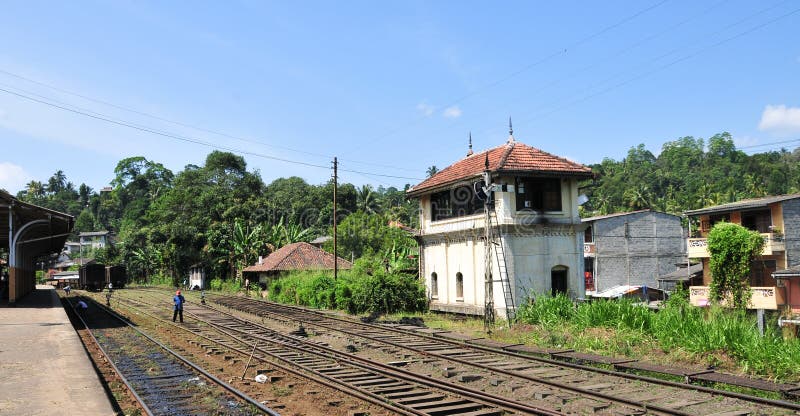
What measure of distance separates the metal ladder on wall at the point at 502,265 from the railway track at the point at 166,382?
11.5m

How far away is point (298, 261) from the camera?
4178cm

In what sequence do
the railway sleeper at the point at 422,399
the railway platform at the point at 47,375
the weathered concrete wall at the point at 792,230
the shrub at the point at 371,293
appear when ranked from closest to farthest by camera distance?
the railway platform at the point at 47,375 → the railway sleeper at the point at 422,399 → the shrub at the point at 371,293 → the weathered concrete wall at the point at 792,230

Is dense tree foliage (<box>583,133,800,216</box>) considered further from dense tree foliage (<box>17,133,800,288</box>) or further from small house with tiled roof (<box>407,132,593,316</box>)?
A: small house with tiled roof (<box>407,132,593,316</box>)

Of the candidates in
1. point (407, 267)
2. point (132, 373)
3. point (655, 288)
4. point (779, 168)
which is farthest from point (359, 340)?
point (779, 168)

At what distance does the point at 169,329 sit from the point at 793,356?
1988 cm

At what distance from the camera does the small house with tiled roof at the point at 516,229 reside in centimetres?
2184

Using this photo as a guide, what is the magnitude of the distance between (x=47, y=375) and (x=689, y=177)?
4263 inches

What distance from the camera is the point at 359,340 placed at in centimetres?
1822

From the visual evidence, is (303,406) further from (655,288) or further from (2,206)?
(655,288)

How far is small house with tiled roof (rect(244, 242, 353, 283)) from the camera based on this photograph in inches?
1604

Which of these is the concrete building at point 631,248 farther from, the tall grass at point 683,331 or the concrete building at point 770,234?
the tall grass at point 683,331

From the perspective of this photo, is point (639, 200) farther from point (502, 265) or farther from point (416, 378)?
point (416, 378)

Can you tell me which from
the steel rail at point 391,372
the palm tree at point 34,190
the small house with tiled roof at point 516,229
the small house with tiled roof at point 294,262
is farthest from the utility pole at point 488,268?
the palm tree at point 34,190

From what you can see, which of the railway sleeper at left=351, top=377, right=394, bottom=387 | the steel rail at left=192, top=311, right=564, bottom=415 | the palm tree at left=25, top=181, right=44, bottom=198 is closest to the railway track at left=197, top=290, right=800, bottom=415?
the steel rail at left=192, top=311, right=564, bottom=415
